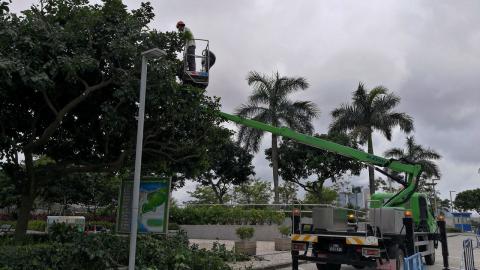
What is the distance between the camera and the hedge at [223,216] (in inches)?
995

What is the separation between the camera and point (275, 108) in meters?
31.7

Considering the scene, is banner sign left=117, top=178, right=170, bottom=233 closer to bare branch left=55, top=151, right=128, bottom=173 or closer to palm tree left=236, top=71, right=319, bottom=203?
bare branch left=55, top=151, right=128, bottom=173

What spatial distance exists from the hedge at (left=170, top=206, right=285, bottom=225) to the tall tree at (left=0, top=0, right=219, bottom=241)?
42.0 feet

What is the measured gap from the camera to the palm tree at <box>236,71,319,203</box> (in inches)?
1243

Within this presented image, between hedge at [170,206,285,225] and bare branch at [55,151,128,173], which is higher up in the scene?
bare branch at [55,151,128,173]

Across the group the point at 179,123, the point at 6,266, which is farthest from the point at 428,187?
the point at 6,266

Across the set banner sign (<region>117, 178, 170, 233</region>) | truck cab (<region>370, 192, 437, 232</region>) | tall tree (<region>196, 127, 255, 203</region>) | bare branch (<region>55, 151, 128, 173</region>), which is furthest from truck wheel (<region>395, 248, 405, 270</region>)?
tall tree (<region>196, 127, 255, 203</region>)

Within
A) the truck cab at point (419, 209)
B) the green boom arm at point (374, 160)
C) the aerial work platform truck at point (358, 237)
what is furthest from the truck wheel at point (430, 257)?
the green boom arm at point (374, 160)

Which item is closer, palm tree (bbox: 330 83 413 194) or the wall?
the wall

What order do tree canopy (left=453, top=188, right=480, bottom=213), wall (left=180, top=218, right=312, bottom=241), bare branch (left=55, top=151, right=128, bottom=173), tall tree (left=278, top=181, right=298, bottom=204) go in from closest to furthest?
bare branch (left=55, top=151, right=128, bottom=173), wall (left=180, top=218, right=312, bottom=241), tall tree (left=278, top=181, right=298, bottom=204), tree canopy (left=453, top=188, right=480, bottom=213)

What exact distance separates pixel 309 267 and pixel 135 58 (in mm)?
9036

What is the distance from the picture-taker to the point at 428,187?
56.8 m

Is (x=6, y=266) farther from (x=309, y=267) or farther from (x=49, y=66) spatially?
(x=309, y=267)

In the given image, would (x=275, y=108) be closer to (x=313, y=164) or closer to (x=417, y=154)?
(x=313, y=164)
